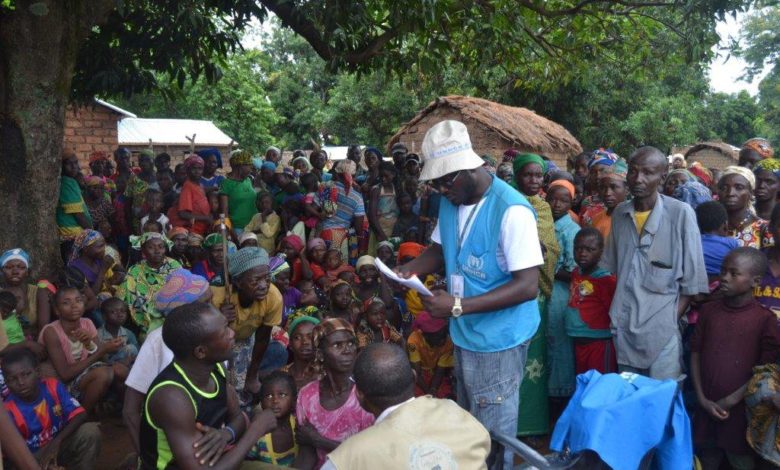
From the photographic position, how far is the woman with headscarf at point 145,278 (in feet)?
15.6

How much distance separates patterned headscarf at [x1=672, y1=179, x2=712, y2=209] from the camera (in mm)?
5078

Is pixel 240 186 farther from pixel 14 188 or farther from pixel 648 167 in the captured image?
pixel 648 167

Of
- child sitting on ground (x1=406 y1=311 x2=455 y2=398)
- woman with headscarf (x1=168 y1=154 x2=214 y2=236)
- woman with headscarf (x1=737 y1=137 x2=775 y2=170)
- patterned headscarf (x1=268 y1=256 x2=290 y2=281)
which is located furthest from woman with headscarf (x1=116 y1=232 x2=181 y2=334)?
woman with headscarf (x1=737 y1=137 x2=775 y2=170)

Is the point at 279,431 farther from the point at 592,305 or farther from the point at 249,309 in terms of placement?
the point at 592,305

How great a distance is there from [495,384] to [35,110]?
395 centimetres

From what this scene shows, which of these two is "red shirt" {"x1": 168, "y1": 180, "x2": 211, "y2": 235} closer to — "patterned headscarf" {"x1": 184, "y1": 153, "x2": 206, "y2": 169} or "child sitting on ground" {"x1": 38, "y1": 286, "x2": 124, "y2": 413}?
"patterned headscarf" {"x1": 184, "y1": 153, "x2": 206, "y2": 169}

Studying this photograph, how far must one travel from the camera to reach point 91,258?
5.51m

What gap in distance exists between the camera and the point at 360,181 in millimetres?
9016

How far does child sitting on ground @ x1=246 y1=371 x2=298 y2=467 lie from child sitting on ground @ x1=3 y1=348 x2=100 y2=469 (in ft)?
3.15

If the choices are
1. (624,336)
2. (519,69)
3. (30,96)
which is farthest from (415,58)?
(624,336)

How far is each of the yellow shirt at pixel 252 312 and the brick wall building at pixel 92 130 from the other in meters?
12.5

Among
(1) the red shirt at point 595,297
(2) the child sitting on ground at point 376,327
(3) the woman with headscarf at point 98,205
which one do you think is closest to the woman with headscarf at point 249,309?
(2) the child sitting on ground at point 376,327

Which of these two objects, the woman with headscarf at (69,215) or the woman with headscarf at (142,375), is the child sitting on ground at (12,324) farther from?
the woman with headscarf at (69,215)

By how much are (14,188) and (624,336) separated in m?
4.35
